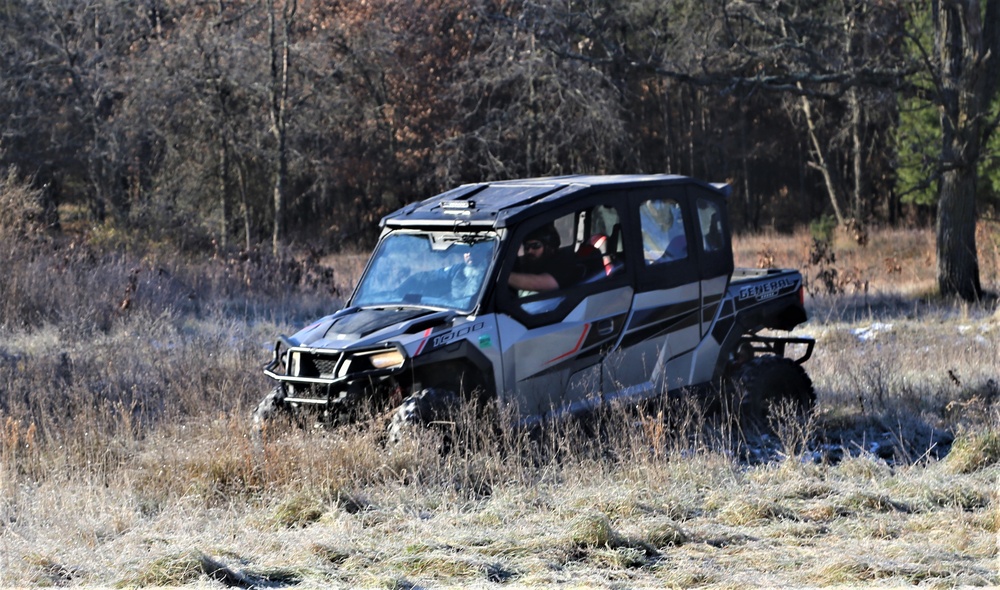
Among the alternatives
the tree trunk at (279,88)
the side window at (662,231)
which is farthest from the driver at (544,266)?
the tree trunk at (279,88)

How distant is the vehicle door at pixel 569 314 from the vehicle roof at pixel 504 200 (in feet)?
0.29

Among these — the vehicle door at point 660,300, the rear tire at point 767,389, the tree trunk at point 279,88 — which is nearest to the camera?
the vehicle door at point 660,300

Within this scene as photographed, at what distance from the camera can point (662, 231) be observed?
803 cm

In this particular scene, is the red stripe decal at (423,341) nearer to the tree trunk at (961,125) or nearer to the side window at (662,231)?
the side window at (662,231)

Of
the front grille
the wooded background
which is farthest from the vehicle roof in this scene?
the wooded background

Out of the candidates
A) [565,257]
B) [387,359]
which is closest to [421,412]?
[387,359]

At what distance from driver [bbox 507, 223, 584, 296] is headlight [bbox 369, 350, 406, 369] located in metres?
0.92

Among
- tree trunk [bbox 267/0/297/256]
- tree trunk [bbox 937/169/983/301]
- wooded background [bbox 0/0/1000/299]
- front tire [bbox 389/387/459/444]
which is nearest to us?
front tire [bbox 389/387/459/444]

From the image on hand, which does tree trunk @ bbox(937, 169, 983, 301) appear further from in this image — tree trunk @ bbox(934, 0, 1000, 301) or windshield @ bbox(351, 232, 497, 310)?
windshield @ bbox(351, 232, 497, 310)

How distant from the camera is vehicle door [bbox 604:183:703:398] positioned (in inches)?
302

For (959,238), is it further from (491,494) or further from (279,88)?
(279,88)

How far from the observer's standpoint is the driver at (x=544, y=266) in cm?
734

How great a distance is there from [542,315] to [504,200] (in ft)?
2.78

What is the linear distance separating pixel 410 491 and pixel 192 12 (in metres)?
26.3
